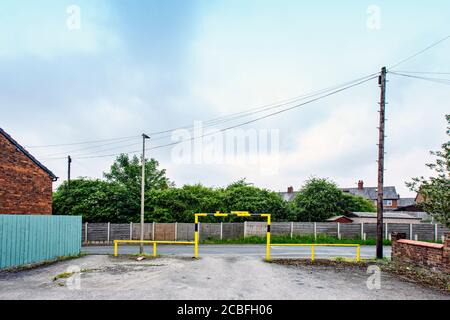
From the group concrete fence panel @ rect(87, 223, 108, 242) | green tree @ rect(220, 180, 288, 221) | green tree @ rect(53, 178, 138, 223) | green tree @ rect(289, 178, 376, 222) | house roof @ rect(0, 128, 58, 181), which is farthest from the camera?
green tree @ rect(289, 178, 376, 222)

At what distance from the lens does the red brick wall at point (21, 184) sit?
1606 centimetres

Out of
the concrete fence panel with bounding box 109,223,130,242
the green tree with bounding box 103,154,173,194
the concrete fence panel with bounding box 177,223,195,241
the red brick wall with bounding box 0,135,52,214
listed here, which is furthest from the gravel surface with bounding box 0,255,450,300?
the green tree with bounding box 103,154,173,194

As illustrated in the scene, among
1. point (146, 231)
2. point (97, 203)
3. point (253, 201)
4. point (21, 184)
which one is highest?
point (21, 184)

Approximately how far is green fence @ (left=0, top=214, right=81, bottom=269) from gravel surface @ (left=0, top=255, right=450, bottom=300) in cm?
109

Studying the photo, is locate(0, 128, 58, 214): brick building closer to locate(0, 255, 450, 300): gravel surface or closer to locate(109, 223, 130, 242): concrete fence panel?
locate(0, 255, 450, 300): gravel surface

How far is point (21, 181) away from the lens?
1703 centimetres

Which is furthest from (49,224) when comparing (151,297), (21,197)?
(151,297)

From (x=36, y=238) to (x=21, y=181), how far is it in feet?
19.3

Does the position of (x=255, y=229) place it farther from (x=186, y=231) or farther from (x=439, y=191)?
(x=439, y=191)

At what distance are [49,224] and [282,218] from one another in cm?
2038

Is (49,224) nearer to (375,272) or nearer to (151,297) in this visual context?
(151,297)

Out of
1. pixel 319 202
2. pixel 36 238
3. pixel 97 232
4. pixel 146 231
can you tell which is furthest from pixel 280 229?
pixel 36 238

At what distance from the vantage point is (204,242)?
24.8 meters

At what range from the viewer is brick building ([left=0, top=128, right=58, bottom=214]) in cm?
1608
